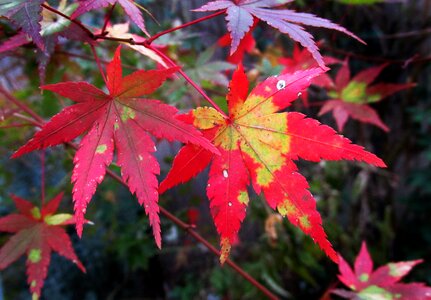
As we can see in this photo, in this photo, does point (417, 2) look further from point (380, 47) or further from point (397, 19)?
point (380, 47)

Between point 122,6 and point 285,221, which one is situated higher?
point 122,6

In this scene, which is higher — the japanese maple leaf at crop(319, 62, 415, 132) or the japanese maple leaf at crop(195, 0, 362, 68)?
the japanese maple leaf at crop(195, 0, 362, 68)

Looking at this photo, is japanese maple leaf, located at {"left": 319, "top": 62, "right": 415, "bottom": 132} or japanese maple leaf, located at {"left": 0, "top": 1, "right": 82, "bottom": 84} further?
japanese maple leaf, located at {"left": 319, "top": 62, "right": 415, "bottom": 132}

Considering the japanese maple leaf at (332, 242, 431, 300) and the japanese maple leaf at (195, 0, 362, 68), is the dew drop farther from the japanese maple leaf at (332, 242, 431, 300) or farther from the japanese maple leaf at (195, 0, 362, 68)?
the japanese maple leaf at (332, 242, 431, 300)

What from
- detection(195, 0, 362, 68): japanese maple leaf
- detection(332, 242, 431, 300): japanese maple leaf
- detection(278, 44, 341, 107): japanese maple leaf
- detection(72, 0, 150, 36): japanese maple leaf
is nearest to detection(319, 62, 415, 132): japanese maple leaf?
detection(278, 44, 341, 107): japanese maple leaf

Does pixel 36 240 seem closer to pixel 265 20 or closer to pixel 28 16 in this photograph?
pixel 28 16

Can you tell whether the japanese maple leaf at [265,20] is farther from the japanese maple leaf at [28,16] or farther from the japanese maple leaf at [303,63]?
the japanese maple leaf at [303,63]

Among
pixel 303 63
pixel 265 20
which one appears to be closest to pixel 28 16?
pixel 265 20
